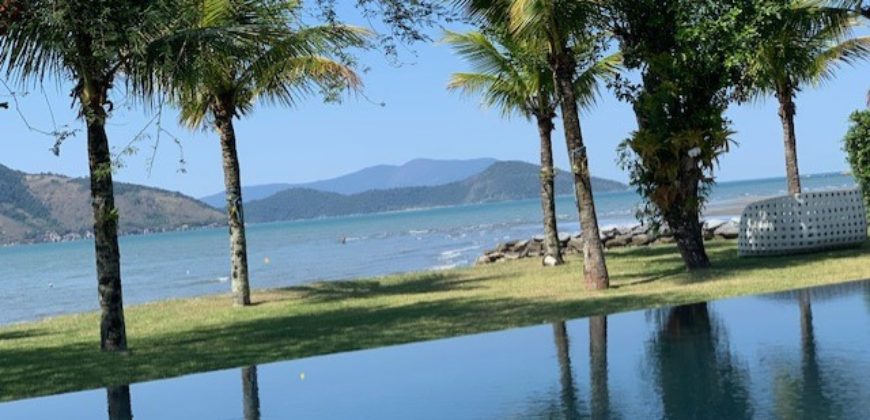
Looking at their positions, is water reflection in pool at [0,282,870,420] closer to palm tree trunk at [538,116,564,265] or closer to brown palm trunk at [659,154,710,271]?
brown palm trunk at [659,154,710,271]

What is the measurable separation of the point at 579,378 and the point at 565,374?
0.22m

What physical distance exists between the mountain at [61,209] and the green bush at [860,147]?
125 meters

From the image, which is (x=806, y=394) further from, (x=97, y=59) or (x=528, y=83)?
(x=528, y=83)

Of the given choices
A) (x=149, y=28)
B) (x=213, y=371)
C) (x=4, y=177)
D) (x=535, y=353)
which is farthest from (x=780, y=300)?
(x=4, y=177)

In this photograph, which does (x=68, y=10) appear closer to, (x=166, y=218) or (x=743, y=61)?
(x=743, y=61)

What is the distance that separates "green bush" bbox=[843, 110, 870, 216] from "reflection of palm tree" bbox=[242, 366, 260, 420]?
48.4 feet

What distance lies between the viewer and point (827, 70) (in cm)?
2355

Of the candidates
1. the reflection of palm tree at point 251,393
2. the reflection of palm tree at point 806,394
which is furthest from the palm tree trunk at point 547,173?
the reflection of palm tree at point 806,394

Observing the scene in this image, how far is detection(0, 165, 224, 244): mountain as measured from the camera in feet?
445

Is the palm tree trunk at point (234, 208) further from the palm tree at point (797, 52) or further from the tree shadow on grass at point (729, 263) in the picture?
the palm tree at point (797, 52)

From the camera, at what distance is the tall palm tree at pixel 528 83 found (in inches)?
813

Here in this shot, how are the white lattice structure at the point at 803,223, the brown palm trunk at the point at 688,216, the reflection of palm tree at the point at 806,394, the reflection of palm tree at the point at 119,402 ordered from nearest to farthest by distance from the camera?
1. the reflection of palm tree at the point at 806,394
2. the reflection of palm tree at the point at 119,402
3. the brown palm trunk at the point at 688,216
4. the white lattice structure at the point at 803,223

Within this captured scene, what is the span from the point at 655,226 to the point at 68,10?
11.3 metres

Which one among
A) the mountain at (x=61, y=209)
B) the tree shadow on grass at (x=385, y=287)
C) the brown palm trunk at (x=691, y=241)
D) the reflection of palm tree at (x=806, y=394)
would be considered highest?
the mountain at (x=61, y=209)
